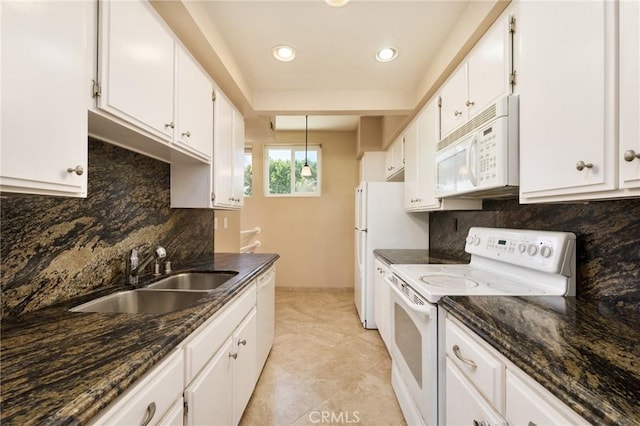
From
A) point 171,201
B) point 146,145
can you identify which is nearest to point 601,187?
point 146,145

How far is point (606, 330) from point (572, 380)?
0.44 metres

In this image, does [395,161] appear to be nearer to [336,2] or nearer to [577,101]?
[336,2]

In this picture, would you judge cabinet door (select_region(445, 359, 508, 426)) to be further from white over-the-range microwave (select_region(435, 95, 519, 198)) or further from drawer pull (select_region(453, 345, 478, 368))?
white over-the-range microwave (select_region(435, 95, 519, 198))

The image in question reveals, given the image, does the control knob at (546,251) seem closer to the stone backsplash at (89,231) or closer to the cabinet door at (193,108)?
the cabinet door at (193,108)

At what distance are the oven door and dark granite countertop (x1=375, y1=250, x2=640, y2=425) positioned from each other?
0.19m

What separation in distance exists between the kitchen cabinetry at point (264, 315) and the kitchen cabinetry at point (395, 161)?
1880 mm

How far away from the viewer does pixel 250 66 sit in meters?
2.29

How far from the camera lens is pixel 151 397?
0.77 meters

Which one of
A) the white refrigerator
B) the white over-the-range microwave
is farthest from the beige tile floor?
the white over-the-range microwave

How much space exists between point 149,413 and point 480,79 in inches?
80.3

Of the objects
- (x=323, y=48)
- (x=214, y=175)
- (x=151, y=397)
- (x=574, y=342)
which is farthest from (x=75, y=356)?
(x=323, y=48)

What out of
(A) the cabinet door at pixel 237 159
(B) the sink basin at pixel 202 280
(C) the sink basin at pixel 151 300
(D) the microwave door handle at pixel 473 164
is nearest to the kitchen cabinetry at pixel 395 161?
(D) the microwave door handle at pixel 473 164

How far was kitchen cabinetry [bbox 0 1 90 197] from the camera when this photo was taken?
28.2 inches

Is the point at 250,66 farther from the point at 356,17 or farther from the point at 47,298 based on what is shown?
the point at 47,298
